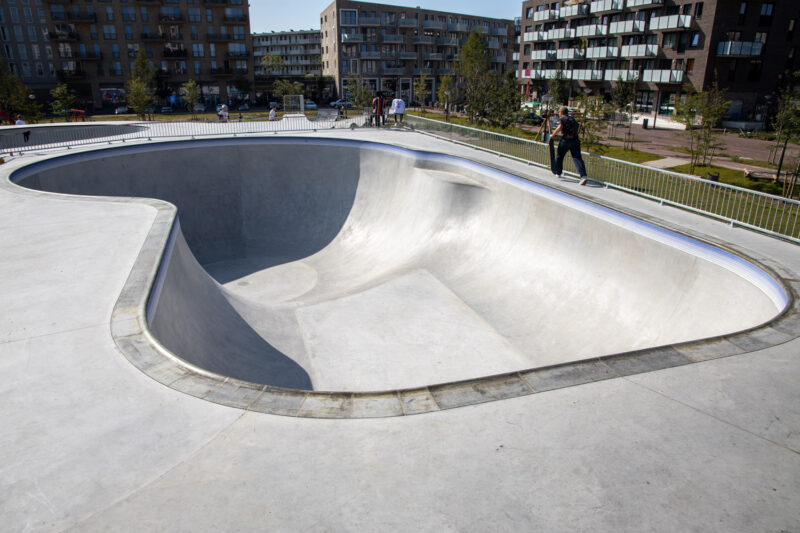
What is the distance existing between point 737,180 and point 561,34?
4782cm

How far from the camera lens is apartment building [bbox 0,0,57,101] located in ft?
212

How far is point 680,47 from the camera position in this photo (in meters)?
45.9

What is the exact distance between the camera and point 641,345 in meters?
8.73

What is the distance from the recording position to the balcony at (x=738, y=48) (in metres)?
42.4

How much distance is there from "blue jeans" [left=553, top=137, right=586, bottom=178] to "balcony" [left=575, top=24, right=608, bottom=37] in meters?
48.4

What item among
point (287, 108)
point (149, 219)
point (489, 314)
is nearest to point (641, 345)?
point (489, 314)

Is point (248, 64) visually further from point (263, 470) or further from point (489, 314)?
point (263, 470)

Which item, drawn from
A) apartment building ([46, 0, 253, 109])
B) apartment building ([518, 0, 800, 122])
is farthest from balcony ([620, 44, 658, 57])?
apartment building ([46, 0, 253, 109])

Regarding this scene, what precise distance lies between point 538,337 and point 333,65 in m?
71.7

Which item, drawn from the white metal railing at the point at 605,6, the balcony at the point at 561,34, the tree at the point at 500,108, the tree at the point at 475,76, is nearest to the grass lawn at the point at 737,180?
the tree at the point at 500,108

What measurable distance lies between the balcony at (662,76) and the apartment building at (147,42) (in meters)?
47.3

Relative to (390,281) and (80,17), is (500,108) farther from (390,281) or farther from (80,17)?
(80,17)

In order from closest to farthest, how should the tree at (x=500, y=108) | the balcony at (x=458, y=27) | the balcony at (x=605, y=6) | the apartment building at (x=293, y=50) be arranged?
1. the tree at (x=500, y=108)
2. the balcony at (x=605, y=6)
3. the balcony at (x=458, y=27)
4. the apartment building at (x=293, y=50)

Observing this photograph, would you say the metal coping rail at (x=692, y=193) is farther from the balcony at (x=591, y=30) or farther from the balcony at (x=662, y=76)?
the balcony at (x=591, y=30)
